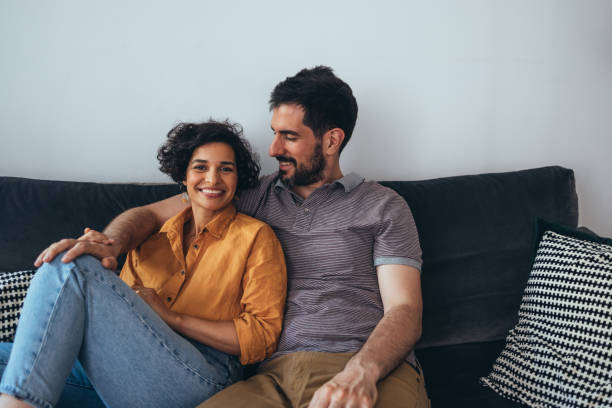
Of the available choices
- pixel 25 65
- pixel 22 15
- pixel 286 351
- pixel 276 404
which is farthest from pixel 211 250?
pixel 22 15

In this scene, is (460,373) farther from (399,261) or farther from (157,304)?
(157,304)

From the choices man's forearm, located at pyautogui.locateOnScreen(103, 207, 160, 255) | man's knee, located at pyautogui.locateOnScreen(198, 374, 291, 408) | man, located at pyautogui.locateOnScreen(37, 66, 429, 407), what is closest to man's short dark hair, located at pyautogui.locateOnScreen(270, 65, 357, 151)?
man, located at pyautogui.locateOnScreen(37, 66, 429, 407)

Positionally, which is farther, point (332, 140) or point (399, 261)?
point (332, 140)

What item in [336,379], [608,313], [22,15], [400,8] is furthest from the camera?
[400,8]

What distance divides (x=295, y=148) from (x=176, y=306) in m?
0.61

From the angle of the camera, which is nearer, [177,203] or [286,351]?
[286,351]

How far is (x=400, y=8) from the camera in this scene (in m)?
1.81

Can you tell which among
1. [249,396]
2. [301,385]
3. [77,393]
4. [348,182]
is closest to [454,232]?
[348,182]

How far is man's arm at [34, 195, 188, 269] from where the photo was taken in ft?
3.59

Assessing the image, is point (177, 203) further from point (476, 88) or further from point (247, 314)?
point (476, 88)

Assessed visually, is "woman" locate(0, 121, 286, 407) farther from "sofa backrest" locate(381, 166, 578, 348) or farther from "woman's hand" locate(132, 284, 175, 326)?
"sofa backrest" locate(381, 166, 578, 348)

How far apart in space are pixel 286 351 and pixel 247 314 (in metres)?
0.15

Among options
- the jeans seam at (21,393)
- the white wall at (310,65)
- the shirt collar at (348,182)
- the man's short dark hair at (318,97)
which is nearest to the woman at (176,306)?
the jeans seam at (21,393)

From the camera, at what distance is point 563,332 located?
1.24 metres
